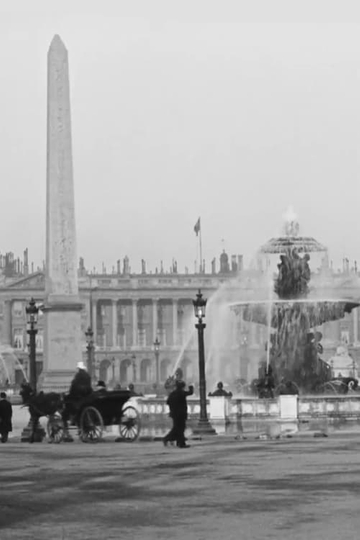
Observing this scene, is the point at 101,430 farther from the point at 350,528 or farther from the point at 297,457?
the point at 350,528

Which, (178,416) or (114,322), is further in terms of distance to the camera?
(114,322)

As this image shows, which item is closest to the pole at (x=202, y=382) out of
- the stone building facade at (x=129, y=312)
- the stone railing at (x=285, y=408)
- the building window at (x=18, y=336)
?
the stone railing at (x=285, y=408)

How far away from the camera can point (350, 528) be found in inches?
549

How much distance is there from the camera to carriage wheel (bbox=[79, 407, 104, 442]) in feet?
101

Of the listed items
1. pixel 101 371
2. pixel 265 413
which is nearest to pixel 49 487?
pixel 265 413

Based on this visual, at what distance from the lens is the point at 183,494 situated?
1747 centimetres

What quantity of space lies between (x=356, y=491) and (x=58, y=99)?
2788cm

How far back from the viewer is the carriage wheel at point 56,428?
32250 mm

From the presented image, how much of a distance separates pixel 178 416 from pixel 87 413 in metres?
2.38

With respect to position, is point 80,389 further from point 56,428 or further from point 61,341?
point 61,341

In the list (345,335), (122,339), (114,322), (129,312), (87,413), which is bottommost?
(87,413)

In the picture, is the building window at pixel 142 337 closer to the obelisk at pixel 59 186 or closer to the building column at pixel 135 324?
the building column at pixel 135 324

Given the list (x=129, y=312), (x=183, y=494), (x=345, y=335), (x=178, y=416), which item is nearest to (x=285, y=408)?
(x=178, y=416)

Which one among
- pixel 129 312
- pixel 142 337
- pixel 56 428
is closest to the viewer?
pixel 56 428
